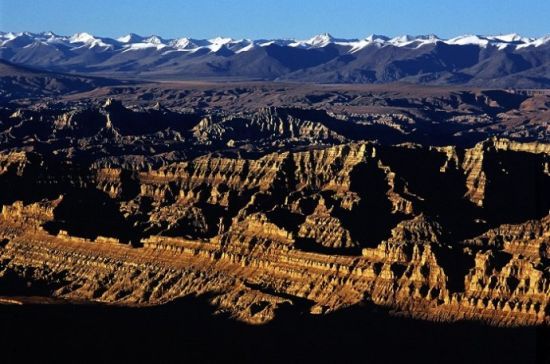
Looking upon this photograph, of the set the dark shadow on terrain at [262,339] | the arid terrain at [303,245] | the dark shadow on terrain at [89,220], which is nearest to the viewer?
the dark shadow on terrain at [262,339]

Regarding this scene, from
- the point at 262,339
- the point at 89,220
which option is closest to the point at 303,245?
the point at 262,339

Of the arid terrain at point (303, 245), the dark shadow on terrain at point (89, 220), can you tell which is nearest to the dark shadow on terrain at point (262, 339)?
the arid terrain at point (303, 245)

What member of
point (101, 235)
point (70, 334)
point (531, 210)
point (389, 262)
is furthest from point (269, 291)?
point (531, 210)

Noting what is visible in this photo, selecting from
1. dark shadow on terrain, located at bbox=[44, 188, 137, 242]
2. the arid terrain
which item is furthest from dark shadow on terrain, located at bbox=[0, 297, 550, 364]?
dark shadow on terrain, located at bbox=[44, 188, 137, 242]

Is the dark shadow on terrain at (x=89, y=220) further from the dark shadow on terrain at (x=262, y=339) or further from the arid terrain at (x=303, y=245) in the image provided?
the dark shadow on terrain at (x=262, y=339)

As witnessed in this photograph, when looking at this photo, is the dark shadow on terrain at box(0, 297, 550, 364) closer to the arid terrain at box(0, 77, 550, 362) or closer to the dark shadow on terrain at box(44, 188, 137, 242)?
the arid terrain at box(0, 77, 550, 362)

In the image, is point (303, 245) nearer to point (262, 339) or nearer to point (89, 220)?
point (262, 339)

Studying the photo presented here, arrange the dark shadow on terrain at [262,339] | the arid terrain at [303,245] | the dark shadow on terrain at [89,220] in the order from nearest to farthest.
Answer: the dark shadow on terrain at [262,339] < the arid terrain at [303,245] < the dark shadow on terrain at [89,220]

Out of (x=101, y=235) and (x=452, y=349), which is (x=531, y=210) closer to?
(x=101, y=235)
